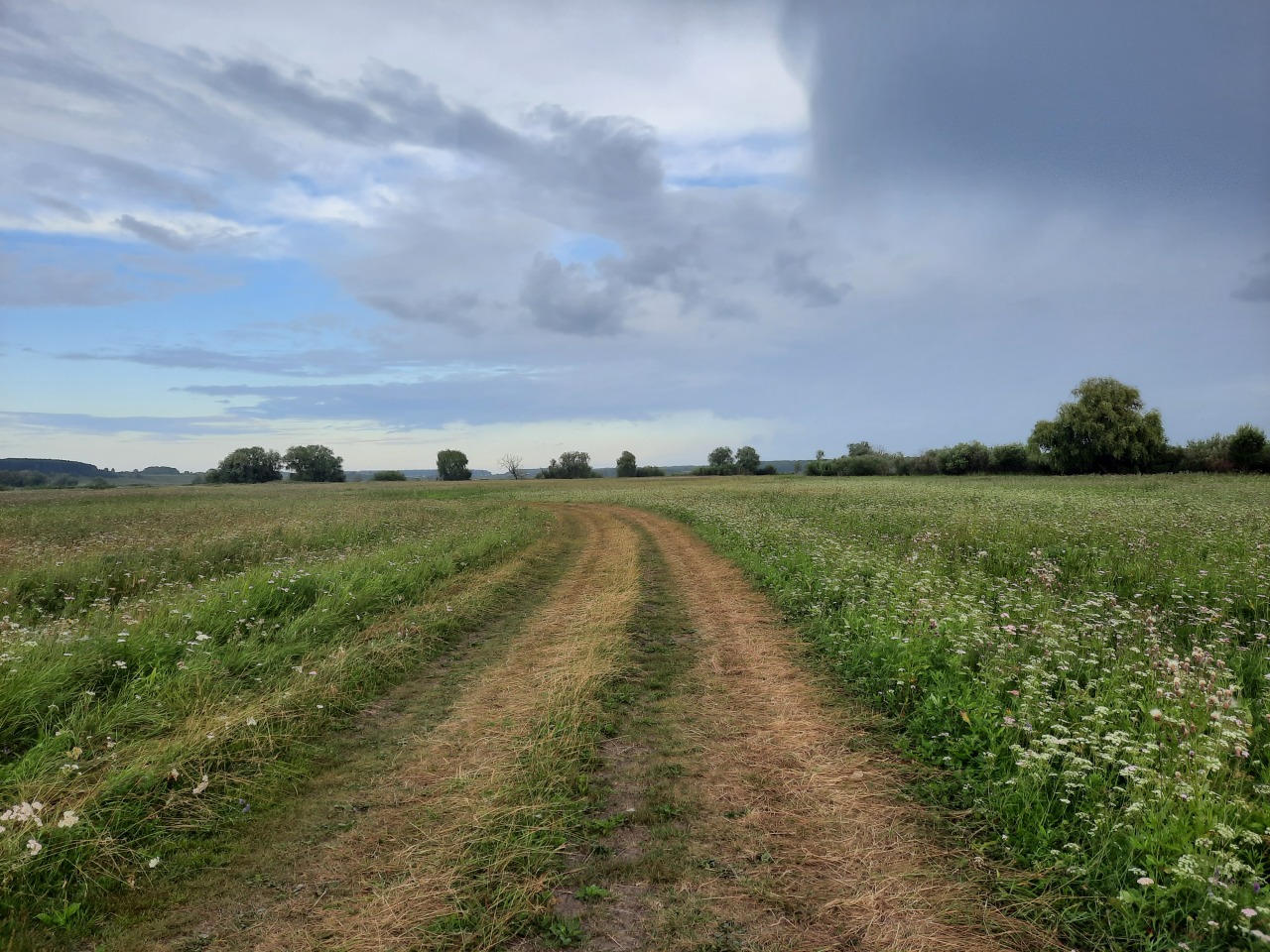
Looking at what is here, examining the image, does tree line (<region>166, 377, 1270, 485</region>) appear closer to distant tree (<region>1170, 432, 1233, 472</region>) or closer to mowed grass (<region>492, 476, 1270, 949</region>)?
distant tree (<region>1170, 432, 1233, 472</region>)

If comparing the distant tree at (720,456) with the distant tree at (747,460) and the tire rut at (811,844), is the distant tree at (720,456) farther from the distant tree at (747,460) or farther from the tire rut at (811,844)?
the tire rut at (811,844)

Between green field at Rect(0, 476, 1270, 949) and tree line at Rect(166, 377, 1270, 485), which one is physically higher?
tree line at Rect(166, 377, 1270, 485)

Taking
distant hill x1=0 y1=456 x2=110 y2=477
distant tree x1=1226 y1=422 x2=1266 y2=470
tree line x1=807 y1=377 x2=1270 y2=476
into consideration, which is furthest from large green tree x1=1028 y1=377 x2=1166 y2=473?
distant hill x1=0 y1=456 x2=110 y2=477

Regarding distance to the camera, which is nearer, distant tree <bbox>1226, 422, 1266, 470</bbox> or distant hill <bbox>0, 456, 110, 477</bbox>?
distant tree <bbox>1226, 422, 1266, 470</bbox>

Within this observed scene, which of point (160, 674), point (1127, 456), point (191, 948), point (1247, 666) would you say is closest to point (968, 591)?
point (1247, 666)

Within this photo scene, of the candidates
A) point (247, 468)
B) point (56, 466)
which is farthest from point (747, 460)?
point (56, 466)

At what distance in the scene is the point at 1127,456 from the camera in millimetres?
68500

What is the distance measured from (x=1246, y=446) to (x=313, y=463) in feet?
529

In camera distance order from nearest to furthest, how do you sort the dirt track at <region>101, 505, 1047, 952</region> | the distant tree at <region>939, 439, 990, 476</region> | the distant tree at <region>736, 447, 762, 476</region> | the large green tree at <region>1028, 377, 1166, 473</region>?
the dirt track at <region>101, 505, 1047, 952</region> → the large green tree at <region>1028, 377, 1166, 473</region> → the distant tree at <region>939, 439, 990, 476</region> → the distant tree at <region>736, 447, 762, 476</region>

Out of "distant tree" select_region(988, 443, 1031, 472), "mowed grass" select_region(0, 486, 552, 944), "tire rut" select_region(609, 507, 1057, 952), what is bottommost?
"tire rut" select_region(609, 507, 1057, 952)

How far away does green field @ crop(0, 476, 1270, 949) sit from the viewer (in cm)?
401

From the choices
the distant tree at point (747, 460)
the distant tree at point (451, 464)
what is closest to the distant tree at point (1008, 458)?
the distant tree at point (747, 460)

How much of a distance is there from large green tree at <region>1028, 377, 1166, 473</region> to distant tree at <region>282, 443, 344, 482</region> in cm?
13813

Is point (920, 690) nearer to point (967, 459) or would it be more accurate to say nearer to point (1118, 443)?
point (1118, 443)
